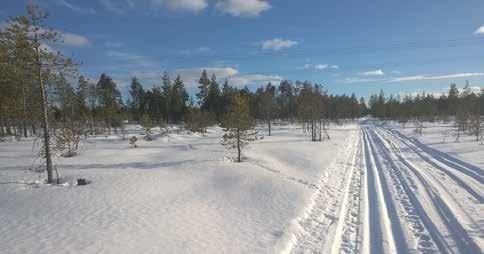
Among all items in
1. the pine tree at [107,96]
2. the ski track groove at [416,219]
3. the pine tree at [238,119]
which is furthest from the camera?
→ the pine tree at [107,96]

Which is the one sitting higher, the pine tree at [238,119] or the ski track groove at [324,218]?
the pine tree at [238,119]

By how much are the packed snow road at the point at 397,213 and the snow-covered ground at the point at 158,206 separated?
77 centimetres

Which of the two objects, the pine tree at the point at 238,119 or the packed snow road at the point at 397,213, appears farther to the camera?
the pine tree at the point at 238,119

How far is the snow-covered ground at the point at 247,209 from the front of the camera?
27.6ft

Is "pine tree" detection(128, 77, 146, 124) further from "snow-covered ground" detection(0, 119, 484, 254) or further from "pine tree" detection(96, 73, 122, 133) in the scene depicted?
"snow-covered ground" detection(0, 119, 484, 254)

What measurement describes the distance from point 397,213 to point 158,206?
334 inches

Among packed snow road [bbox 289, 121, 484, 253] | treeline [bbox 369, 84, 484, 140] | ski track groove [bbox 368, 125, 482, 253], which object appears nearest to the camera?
ski track groove [bbox 368, 125, 482, 253]

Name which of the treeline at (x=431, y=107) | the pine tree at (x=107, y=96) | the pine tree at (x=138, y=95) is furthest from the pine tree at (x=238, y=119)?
the pine tree at (x=138, y=95)

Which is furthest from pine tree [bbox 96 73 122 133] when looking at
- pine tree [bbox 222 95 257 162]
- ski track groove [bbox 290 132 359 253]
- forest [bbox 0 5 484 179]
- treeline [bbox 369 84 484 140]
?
treeline [bbox 369 84 484 140]

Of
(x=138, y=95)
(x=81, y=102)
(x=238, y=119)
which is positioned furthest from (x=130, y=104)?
(x=238, y=119)

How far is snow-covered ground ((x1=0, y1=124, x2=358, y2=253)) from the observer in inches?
343

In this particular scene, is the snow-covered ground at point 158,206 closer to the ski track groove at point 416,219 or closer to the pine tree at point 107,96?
the ski track groove at point 416,219

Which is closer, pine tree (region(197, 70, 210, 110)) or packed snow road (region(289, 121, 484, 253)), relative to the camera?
packed snow road (region(289, 121, 484, 253))

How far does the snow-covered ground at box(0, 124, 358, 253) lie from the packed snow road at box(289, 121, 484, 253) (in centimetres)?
77
